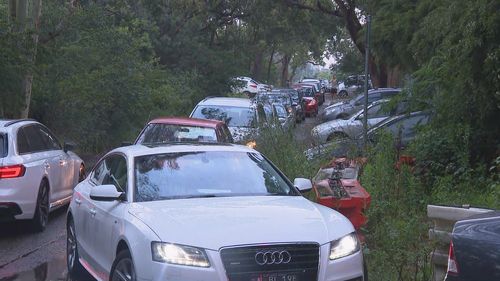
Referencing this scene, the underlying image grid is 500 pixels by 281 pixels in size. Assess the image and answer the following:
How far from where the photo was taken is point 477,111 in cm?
1084

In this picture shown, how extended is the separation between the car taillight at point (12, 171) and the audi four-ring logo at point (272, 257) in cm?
544

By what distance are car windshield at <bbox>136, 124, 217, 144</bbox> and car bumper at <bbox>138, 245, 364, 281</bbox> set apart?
7101 millimetres

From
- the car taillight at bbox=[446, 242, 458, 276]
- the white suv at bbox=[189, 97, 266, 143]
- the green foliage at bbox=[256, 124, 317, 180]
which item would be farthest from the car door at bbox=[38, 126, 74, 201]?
the car taillight at bbox=[446, 242, 458, 276]

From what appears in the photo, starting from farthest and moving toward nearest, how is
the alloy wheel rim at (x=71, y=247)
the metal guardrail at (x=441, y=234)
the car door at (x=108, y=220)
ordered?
the alloy wheel rim at (x=71, y=247)
the car door at (x=108, y=220)
the metal guardrail at (x=441, y=234)

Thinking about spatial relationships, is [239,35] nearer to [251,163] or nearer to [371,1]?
[371,1]

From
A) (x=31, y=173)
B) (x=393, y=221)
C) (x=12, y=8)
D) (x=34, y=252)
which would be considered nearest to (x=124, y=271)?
(x=393, y=221)

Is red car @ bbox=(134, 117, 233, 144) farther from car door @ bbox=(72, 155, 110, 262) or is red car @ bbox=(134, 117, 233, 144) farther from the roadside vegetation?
car door @ bbox=(72, 155, 110, 262)

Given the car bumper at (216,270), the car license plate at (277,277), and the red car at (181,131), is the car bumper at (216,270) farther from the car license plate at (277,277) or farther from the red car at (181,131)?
the red car at (181,131)

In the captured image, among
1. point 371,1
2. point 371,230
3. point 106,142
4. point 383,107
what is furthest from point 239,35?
point 371,230

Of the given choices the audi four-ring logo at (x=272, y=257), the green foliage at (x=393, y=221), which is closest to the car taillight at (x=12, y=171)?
the green foliage at (x=393, y=221)

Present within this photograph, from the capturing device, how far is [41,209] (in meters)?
10.4

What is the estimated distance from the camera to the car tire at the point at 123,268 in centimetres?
568

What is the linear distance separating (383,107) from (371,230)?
275 inches

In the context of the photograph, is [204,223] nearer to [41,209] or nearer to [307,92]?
[41,209]
